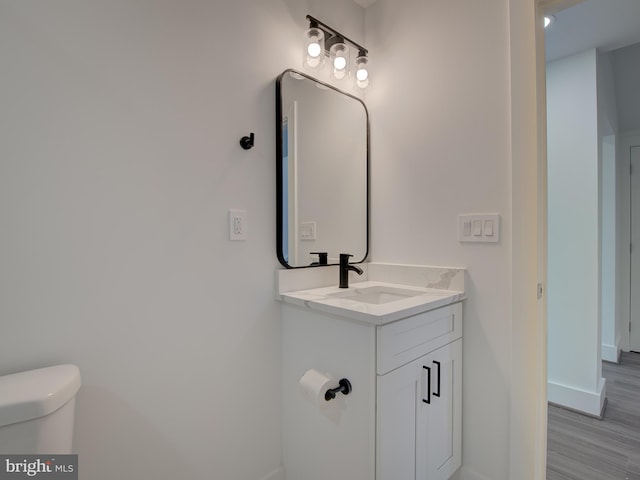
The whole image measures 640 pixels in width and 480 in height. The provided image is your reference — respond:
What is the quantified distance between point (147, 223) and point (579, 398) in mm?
2776

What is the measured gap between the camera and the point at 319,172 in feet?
5.34

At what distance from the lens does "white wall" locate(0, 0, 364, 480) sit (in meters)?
0.90

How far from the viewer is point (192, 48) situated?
1203mm

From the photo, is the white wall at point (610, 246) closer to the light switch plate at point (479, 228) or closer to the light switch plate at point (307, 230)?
the light switch plate at point (479, 228)

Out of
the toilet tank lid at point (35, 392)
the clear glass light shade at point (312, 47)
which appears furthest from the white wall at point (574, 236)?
the toilet tank lid at point (35, 392)

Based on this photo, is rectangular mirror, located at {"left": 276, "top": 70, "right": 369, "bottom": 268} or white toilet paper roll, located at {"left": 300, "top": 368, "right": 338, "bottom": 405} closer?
white toilet paper roll, located at {"left": 300, "top": 368, "right": 338, "bottom": 405}

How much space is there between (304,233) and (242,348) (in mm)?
580

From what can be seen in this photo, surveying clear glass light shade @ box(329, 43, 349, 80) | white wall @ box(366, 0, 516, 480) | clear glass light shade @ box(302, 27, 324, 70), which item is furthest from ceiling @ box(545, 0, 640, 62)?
clear glass light shade @ box(302, 27, 324, 70)

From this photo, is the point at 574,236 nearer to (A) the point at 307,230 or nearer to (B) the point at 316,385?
(A) the point at 307,230

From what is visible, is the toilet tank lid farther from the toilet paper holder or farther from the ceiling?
→ the ceiling

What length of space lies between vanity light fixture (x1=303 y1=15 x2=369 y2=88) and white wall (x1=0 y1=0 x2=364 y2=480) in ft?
0.43

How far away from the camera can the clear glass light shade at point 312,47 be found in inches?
59.6

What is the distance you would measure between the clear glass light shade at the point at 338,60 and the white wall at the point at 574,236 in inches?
65.8

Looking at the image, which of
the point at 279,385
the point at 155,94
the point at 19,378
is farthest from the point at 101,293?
the point at 279,385
